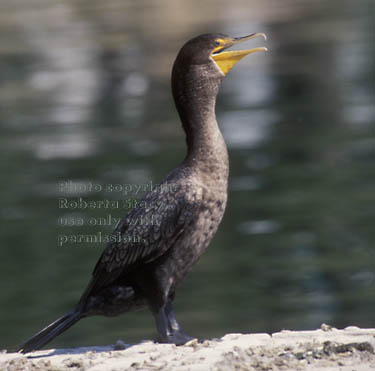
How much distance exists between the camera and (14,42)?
30469 mm

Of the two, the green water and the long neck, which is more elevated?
the long neck

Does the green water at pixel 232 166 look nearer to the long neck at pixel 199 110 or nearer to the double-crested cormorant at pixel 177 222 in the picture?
the double-crested cormorant at pixel 177 222

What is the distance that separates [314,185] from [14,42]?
20.6 m

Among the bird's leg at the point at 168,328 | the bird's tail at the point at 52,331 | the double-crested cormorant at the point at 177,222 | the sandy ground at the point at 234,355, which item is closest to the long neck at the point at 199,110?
the double-crested cormorant at the point at 177,222

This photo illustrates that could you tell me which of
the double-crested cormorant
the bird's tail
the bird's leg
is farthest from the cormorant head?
the bird's tail

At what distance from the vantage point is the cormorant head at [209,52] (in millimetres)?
5508

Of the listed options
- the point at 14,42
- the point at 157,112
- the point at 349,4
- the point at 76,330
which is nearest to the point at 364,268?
the point at 76,330

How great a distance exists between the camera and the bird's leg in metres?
5.39

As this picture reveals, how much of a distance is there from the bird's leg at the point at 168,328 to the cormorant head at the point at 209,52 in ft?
4.60

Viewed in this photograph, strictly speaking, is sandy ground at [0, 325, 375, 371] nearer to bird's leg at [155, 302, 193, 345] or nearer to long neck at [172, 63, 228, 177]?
bird's leg at [155, 302, 193, 345]

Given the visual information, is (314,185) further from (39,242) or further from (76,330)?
(76,330)

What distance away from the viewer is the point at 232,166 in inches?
511

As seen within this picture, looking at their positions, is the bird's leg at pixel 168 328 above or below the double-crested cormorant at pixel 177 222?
below

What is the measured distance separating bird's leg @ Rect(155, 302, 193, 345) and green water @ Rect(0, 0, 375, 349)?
154cm
